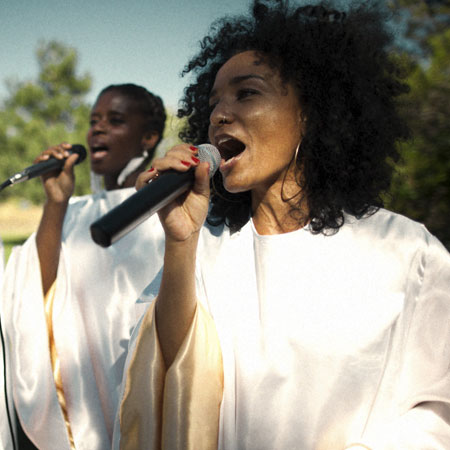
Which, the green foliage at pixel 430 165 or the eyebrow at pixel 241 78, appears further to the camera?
the green foliage at pixel 430 165

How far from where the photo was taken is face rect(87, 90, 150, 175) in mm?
3160

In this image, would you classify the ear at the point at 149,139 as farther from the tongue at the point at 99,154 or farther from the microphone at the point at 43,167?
the microphone at the point at 43,167

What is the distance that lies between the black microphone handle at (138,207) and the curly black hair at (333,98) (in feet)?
2.13

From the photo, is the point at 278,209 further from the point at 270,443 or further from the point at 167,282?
the point at 270,443

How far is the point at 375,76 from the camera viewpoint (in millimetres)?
2002

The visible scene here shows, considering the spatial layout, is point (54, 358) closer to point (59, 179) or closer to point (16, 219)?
point (59, 179)

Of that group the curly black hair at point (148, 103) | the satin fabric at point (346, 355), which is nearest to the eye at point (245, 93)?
the satin fabric at point (346, 355)

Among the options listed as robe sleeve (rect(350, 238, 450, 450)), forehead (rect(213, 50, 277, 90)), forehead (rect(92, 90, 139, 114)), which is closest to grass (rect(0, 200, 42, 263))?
forehead (rect(92, 90, 139, 114))

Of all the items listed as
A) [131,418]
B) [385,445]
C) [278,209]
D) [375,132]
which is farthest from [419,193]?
[131,418]

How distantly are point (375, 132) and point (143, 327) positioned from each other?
1216mm

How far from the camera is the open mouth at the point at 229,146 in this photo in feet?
5.74

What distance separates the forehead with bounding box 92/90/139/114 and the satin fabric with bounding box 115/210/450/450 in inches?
78.5

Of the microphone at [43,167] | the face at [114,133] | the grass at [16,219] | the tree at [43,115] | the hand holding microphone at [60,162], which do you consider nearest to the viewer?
the microphone at [43,167]

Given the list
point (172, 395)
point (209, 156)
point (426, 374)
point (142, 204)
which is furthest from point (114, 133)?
point (426, 374)
